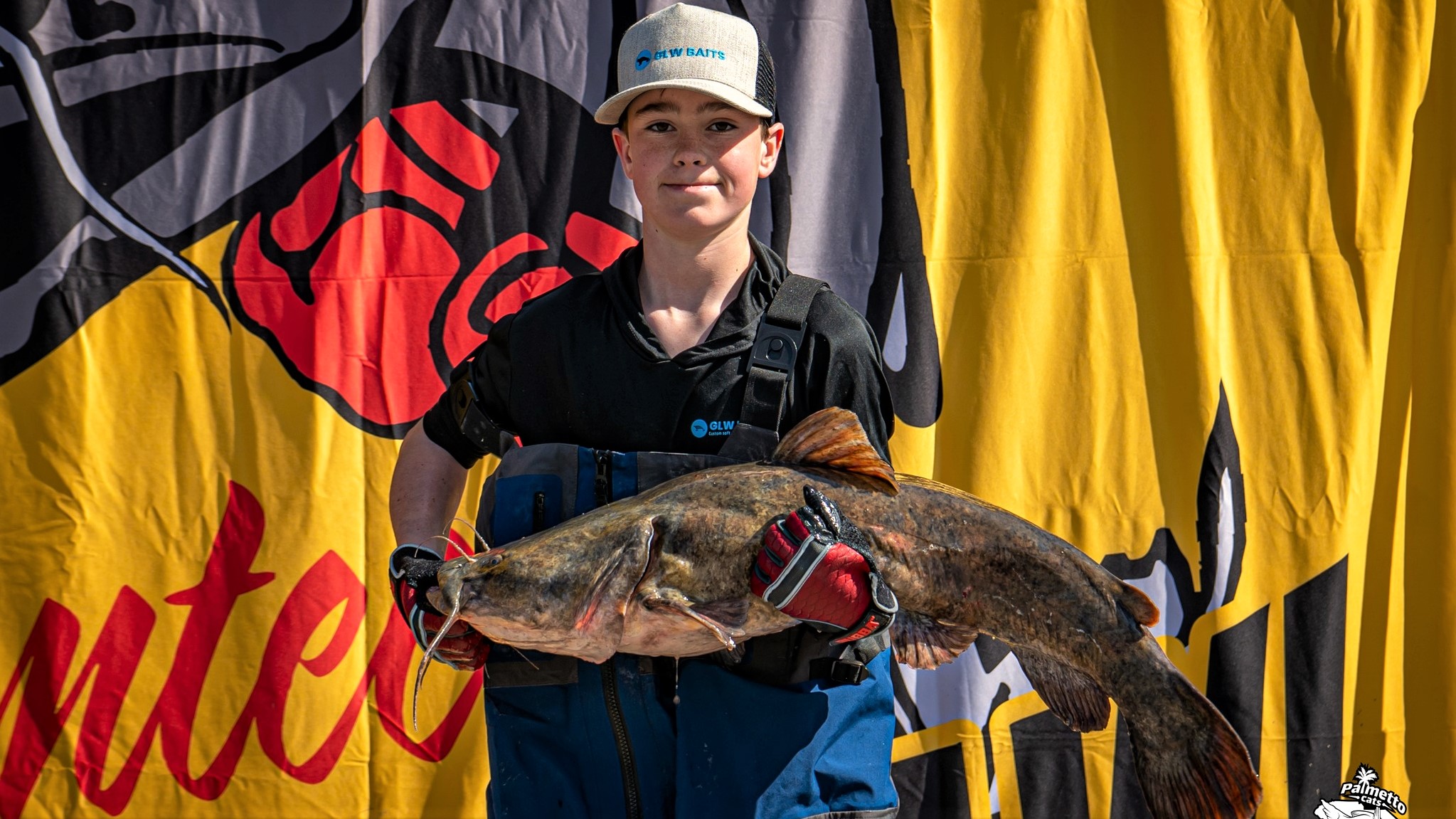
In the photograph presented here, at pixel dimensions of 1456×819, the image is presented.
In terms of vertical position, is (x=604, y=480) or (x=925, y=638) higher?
(x=604, y=480)

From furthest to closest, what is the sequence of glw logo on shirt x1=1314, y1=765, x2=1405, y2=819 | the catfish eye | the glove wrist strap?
glw logo on shirt x1=1314, y1=765, x2=1405, y2=819 < the catfish eye < the glove wrist strap

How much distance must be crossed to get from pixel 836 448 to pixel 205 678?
106 inches

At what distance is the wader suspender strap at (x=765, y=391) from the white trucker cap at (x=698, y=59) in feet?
1.37

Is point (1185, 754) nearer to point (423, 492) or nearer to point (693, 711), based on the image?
point (693, 711)

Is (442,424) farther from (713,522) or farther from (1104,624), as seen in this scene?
(1104,624)

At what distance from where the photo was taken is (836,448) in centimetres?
191

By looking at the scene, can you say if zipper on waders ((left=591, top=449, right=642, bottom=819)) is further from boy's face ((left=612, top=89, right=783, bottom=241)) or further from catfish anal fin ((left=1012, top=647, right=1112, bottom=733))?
catfish anal fin ((left=1012, top=647, right=1112, bottom=733))

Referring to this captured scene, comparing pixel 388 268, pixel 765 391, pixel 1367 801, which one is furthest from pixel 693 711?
pixel 1367 801

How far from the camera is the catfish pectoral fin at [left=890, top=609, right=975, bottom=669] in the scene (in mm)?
1966

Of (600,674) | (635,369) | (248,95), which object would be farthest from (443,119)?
(600,674)

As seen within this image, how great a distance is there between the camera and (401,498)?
7.50 ft

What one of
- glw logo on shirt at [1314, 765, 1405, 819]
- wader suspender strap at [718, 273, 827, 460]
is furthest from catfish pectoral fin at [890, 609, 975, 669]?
glw logo on shirt at [1314, 765, 1405, 819]

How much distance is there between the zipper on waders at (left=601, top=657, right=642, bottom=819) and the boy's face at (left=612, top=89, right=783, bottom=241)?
0.82 meters

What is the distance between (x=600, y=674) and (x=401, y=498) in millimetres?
590
